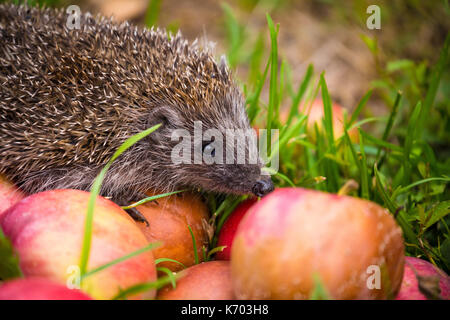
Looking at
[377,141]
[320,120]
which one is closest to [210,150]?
[377,141]

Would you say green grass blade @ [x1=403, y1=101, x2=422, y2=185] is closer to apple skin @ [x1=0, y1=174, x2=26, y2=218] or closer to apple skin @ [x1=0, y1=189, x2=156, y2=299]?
apple skin @ [x1=0, y1=189, x2=156, y2=299]

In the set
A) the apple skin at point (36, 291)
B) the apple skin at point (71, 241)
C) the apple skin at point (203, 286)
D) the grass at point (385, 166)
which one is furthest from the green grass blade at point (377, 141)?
the apple skin at point (36, 291)

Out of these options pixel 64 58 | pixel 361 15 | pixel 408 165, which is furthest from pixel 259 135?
pixel 361 15

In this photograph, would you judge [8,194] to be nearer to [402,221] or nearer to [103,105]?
[103,105]

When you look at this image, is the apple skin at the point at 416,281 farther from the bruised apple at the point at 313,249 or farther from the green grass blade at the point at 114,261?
the green grass blade at the point at 114,261

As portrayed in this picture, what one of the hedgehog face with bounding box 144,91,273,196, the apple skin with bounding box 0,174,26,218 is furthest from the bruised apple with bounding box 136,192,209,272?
the apple skin with bounding box 0,174,26,218
